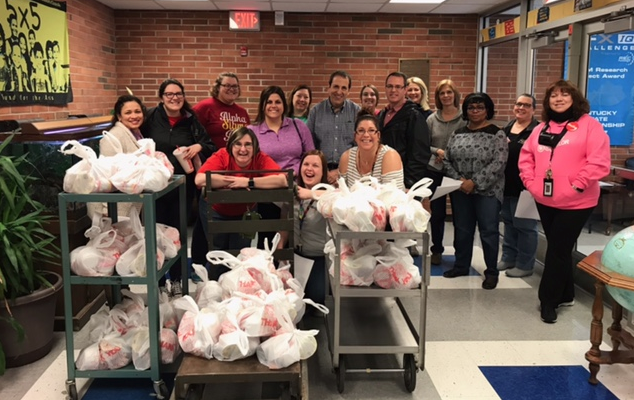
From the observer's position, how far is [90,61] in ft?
17.8

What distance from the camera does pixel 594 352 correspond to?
2.69 meters

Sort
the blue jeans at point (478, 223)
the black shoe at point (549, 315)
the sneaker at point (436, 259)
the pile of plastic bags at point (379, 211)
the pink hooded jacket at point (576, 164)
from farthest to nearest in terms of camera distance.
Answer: the sneaker at point (436, 259), the blue jeans at point (478, 223), the black shoe at point (549, 315), the pink hooded jacket at point (576, 164), the pile of plastic bags at point (379, 211)

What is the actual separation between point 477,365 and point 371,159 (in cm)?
126

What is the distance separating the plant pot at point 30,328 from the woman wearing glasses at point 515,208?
10.6ft

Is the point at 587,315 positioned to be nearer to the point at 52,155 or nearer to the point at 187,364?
the point at 187,364

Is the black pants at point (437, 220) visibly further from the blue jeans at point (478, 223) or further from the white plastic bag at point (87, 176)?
the white plastic bag at point (87, 176)

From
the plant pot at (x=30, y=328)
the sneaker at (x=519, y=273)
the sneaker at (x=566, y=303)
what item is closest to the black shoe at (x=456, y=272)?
the sneaker at (x=519, y=273)

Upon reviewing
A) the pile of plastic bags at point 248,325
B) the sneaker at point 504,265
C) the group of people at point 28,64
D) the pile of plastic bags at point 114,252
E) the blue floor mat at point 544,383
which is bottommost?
the blue floor mat at point 544,383

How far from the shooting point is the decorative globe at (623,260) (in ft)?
7.99

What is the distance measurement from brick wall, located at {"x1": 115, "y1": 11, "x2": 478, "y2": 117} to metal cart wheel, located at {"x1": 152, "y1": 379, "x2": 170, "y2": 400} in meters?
4.37

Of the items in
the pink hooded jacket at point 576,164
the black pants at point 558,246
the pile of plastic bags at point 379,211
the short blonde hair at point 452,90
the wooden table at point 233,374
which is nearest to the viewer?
the wooden table at point 233,374

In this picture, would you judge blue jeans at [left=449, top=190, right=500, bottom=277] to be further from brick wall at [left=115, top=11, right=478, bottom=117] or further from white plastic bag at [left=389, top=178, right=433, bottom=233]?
brick wall at [left=115, top=11, right=478, bottom=117]

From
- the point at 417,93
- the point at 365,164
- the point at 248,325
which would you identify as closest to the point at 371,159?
the point at 365,164

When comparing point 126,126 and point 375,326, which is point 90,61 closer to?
point 126,126
